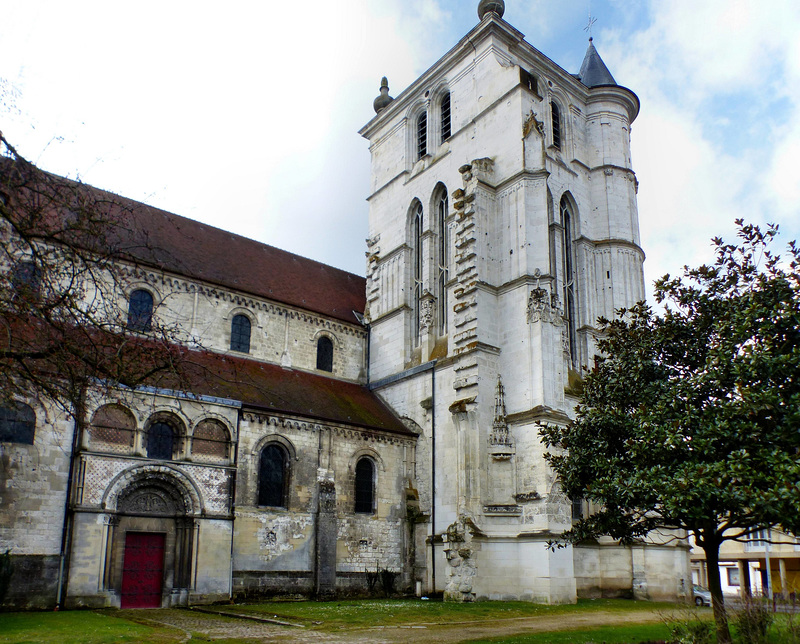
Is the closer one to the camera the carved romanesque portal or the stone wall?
the stone wall

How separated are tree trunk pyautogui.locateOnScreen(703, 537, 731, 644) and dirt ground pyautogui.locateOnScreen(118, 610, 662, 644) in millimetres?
2561

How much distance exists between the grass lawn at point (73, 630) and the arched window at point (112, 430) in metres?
4.50

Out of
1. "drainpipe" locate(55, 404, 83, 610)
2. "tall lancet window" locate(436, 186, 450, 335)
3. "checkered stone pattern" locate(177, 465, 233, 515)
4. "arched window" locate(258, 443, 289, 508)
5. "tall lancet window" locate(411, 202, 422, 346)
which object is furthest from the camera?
"tall lancet window" locate(411, 202, 422, 346)

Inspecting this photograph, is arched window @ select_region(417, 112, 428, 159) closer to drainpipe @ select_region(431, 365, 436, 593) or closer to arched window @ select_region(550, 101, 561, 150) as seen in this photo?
arched window @ select_region(550, 101, 561, 150)

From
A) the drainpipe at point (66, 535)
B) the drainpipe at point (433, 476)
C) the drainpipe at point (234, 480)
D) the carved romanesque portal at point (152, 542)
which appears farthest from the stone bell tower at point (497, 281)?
the drainpipe at point (66, 535)

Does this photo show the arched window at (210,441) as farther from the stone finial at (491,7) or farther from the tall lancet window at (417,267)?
the stone finial at (491,7)

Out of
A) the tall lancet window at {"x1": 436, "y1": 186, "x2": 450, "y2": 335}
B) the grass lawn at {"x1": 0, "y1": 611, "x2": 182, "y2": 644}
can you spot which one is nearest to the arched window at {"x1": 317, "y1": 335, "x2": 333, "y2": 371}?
the tall lancet window at {"x1": 436, "y1": 186, "x2": 450, "y2": 335}

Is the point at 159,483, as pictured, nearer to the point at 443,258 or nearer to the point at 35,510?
the point at 35,510

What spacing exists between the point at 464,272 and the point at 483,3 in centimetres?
1308

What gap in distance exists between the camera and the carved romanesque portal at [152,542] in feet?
62.8

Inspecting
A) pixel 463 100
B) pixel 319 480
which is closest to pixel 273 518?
pixel 319 480

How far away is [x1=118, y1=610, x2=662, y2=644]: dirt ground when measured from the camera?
497 inches

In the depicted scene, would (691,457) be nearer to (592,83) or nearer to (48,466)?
(48,466)

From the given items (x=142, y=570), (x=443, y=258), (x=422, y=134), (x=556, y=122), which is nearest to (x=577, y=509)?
(x=443, y=258)
